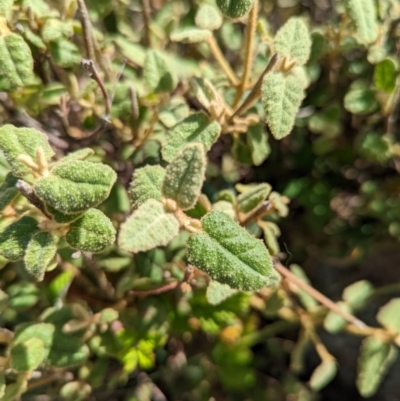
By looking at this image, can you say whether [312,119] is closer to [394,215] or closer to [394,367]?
Answer: [394,215]

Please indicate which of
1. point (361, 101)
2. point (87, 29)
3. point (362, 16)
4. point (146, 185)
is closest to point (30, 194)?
point (146, 185)

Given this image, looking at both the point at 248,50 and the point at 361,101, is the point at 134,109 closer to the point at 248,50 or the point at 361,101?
the point at 248,50

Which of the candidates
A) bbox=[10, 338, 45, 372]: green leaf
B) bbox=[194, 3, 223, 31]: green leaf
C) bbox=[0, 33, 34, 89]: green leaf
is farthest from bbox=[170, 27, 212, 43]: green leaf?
bbox=[10, 338, 45, 372]: green leaf

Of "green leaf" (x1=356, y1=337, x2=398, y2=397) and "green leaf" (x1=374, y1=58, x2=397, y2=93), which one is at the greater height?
"green leaf" (x1=374, y1=58, x2=397, y2=93)

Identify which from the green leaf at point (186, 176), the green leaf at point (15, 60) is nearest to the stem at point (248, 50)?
the green leaf at point (186, 176)

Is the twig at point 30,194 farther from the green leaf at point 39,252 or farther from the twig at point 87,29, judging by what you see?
the twig at point 87,29

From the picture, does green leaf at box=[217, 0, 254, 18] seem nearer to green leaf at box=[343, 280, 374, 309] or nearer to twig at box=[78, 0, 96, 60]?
twig at box=[78, 0, 96, 60]
